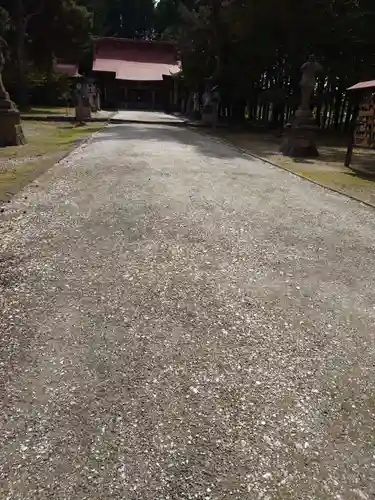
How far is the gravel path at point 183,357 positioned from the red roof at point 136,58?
3470 cm

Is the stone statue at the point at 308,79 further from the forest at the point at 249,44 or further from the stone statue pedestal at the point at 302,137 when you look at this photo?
the forest at the point at 249,44

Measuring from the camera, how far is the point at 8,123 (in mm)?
11742

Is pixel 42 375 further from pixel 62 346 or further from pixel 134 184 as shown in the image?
pixel 134 184

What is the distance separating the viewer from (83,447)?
1912 millimetres

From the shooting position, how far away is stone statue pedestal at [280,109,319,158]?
13328mm

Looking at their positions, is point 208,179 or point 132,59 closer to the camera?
point 208,179

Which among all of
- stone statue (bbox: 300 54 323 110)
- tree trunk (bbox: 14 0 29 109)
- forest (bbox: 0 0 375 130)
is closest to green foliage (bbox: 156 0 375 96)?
forest (bbox: 0 0 375 130)

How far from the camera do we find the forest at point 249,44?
65.5 feet

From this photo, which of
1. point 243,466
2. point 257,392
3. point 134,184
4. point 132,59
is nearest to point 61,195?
point 134,184

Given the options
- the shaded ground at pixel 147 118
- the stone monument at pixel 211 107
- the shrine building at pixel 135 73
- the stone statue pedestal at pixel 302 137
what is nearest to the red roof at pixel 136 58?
the shrine building at pixel 135 73

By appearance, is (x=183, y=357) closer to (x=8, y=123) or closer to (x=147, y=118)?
(x=8, y=123)

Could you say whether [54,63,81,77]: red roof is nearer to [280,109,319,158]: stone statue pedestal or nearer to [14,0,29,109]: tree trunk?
[14,0,29,109]: tree trunk

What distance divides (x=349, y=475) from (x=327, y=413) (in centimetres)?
38

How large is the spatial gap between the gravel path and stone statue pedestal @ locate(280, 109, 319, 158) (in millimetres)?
8368
